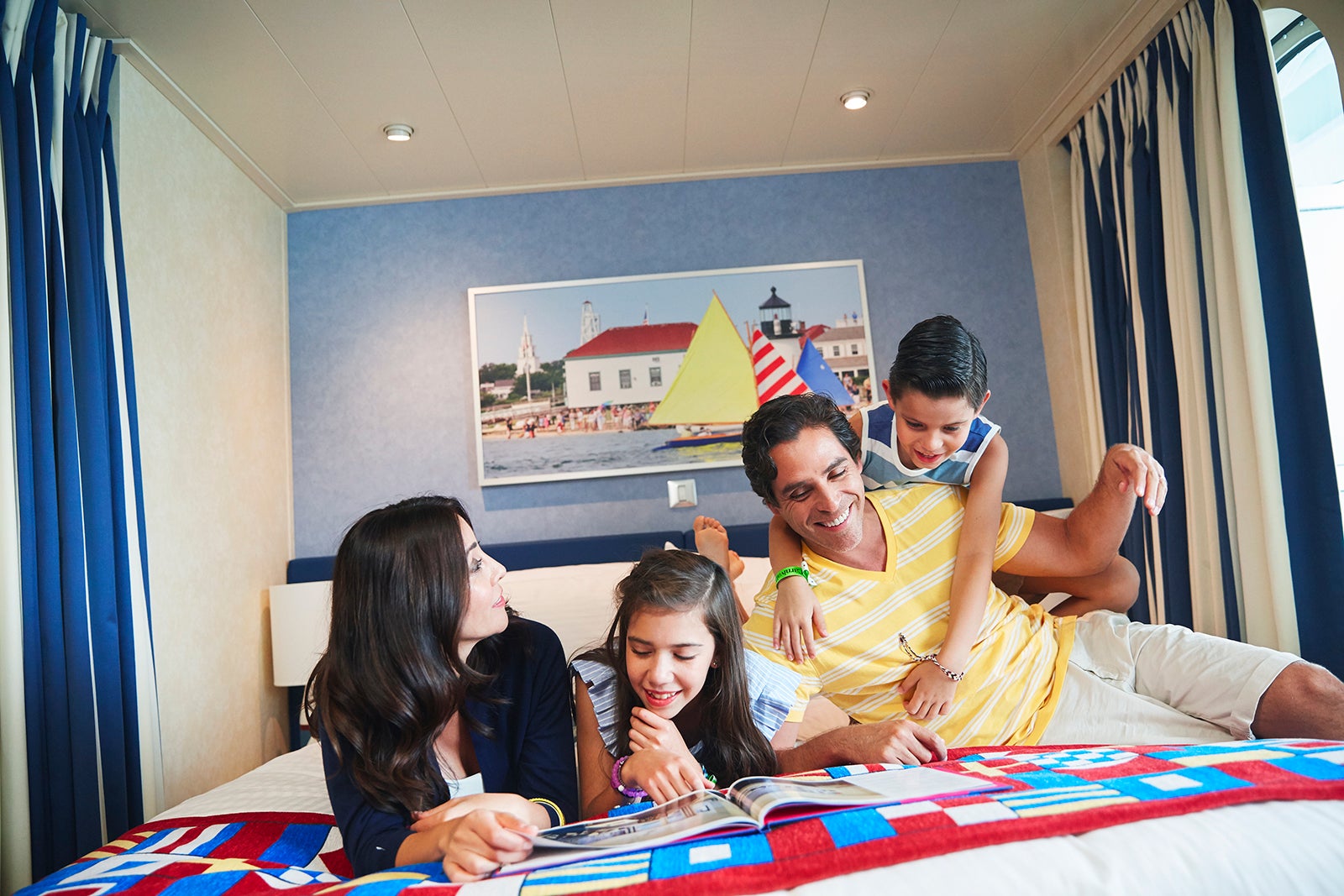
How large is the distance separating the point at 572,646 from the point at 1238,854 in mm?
2132

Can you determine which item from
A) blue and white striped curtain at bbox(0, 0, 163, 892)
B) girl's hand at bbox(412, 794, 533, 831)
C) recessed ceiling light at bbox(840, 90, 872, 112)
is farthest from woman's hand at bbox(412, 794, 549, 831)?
recessed ceiling light at bbox(840, 90, 872, 112)

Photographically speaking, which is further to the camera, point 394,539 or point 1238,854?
point 394,539

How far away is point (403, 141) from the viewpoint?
9.77ft

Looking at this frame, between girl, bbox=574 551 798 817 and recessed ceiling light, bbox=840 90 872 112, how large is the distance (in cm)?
206

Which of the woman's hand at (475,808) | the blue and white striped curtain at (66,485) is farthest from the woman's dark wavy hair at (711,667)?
the blue and white striped curtain at (66,485)

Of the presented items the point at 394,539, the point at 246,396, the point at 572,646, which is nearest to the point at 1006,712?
the point at 394,539

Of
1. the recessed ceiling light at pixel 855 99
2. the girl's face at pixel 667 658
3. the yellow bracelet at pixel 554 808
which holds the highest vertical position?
the recessed ceiling light at pixel 855 99

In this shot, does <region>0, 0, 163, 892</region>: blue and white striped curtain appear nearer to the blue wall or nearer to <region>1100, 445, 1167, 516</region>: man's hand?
the blue wall

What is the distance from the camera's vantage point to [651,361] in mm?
3340

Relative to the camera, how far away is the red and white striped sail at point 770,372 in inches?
130

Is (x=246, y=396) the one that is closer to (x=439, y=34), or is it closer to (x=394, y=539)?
(x=439, y=34)

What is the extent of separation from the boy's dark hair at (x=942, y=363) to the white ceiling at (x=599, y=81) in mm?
1221

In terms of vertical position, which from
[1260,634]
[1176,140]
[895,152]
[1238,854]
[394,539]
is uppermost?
[895,152]

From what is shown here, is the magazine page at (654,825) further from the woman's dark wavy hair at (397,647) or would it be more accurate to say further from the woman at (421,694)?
the woman's dark wavy hair at (397,647)
